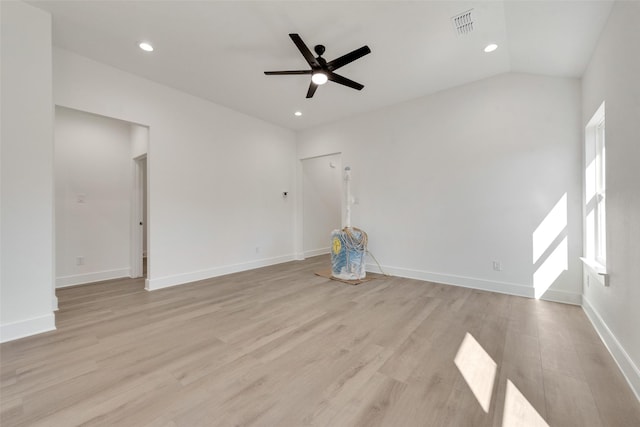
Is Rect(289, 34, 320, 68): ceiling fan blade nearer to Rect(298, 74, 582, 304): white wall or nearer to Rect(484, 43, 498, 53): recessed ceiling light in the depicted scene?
Rect(484, 43, 498, 53): recessed ceiling light

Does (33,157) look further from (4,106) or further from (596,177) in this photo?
(596,177)

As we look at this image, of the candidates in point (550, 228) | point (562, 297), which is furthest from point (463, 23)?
point (562, 297)

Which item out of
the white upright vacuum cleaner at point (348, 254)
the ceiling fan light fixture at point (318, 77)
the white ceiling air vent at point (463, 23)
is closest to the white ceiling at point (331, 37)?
the white ceiling air vent at point (463, 23)

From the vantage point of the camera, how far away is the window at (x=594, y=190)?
263cm

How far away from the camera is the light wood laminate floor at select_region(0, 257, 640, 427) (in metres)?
1.40

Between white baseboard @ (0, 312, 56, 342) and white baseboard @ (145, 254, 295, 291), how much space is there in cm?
122

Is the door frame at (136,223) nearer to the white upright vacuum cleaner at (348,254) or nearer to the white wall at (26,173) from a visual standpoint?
the white wall at (26,173)

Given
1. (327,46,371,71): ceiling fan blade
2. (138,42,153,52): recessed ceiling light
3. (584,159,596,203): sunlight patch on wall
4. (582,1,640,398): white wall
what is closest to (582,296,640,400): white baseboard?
(582,1,640,398): white wall

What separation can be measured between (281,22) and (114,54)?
→ 2.14 m

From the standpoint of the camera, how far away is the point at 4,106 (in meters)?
2.21

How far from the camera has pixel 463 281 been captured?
3697mm

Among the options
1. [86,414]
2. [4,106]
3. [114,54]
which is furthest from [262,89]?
[86,414]

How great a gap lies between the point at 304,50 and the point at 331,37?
478mm

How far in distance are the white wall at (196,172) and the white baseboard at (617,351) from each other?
463 cm
